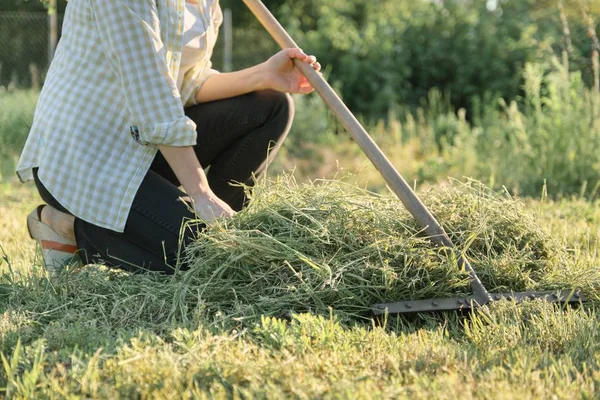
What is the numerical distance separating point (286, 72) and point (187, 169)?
61cm

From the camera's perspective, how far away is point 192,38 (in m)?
2.81

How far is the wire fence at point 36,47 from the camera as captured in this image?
1133cm

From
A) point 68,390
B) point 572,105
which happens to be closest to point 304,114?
point 572,105

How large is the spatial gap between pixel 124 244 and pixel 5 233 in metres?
0.95

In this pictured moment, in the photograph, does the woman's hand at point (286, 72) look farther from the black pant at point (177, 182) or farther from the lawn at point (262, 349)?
the lawn at point (262, 349)

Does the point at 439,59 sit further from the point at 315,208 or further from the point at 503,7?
the point at 315,208

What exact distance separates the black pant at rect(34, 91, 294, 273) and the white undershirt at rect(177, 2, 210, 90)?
164mm

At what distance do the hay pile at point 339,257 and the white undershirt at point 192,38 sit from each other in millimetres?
578

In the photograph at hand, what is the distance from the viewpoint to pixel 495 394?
169 centimetres

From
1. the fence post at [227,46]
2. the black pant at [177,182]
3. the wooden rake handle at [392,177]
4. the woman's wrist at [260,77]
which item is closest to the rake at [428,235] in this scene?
the wooden rake handle at [392,177]

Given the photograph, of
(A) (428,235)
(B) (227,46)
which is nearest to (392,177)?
(A) (428,235)

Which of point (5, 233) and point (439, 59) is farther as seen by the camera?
point (439, 59)

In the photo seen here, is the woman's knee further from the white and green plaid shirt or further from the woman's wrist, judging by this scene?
the white and green plaid shirt

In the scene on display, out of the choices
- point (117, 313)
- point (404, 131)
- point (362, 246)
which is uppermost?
point (362, 246)
